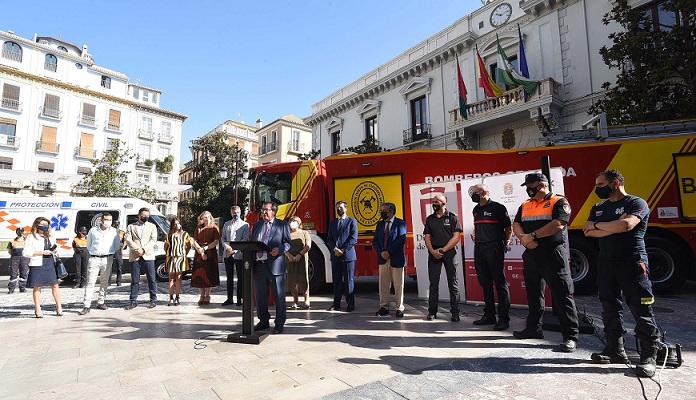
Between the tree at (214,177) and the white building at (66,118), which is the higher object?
the white building at (66,118)

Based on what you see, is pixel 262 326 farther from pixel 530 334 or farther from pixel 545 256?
pixel 545 256

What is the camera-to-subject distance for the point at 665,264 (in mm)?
6512

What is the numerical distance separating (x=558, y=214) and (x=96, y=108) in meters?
41.5

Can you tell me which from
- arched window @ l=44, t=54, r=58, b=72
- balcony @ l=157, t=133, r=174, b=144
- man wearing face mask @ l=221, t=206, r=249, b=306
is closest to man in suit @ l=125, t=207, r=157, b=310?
man wearing face mask @ l=221, t=206, r=249, b=306

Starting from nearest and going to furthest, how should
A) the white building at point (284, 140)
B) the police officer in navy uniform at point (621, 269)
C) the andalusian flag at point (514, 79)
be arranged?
the police officer in navy uniform at point (621, 269) < the andalusian flag at point (514, 79) < the white building at point (284, 140)

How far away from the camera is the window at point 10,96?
29.7 meters

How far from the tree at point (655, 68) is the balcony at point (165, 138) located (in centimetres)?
3965

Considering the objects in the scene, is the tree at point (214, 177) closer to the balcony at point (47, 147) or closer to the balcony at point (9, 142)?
the balcony at point (47, 147)

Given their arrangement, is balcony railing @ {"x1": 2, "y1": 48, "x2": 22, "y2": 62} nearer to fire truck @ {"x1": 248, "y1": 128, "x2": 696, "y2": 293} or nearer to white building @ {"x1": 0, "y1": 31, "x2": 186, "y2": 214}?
white building @ {"x1": 0, "y1": 31, "x2": 186, "y2": 214}

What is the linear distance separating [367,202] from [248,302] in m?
3.72

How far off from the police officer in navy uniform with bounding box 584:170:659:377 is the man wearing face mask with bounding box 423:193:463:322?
1.87 m

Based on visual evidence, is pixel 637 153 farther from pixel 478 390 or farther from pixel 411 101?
pixel 411 101

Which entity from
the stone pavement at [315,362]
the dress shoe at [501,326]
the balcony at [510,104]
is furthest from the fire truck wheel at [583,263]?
the balcony at [510,104]

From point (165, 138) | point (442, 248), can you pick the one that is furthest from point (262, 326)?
point (165, 138)
